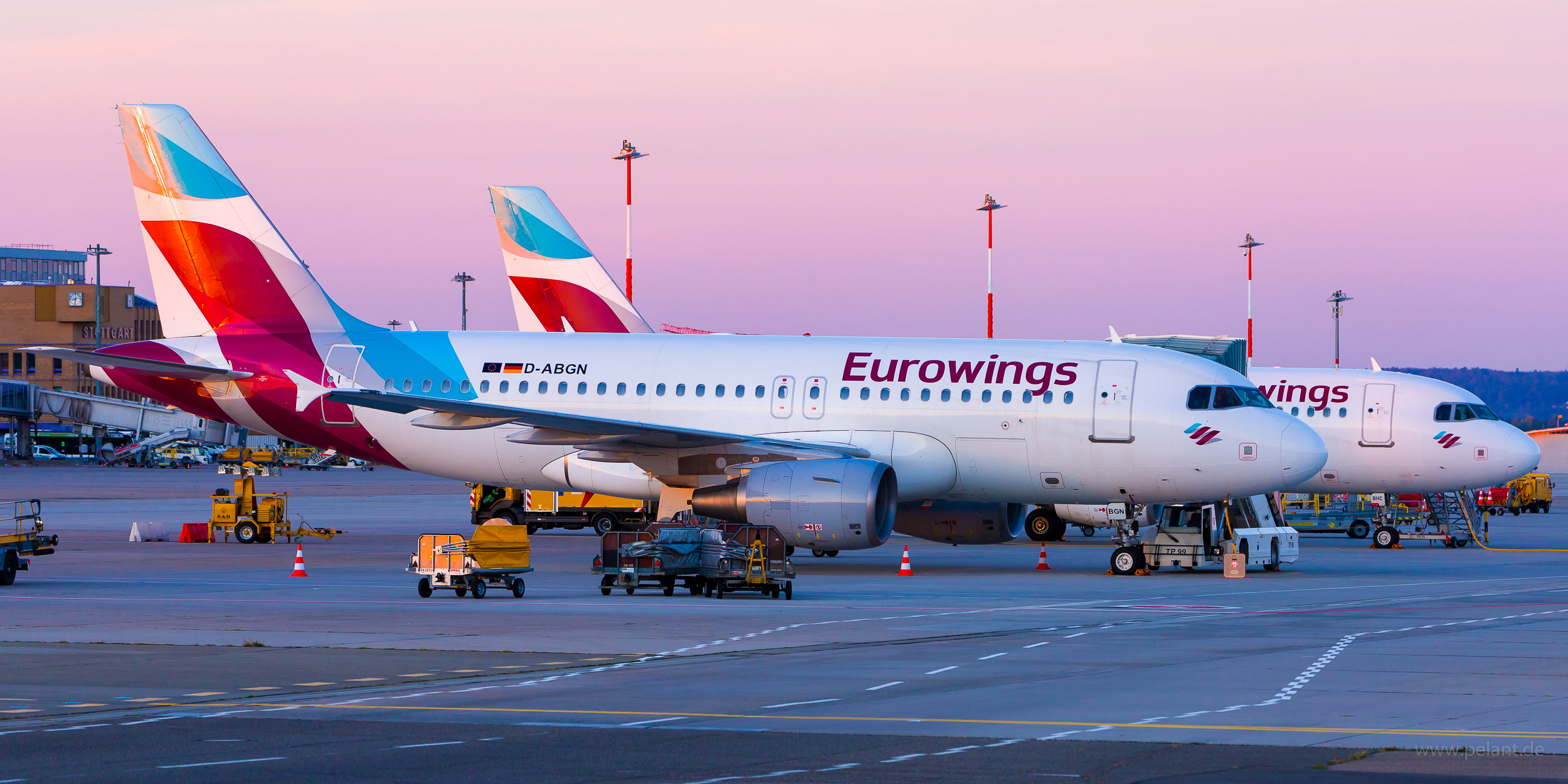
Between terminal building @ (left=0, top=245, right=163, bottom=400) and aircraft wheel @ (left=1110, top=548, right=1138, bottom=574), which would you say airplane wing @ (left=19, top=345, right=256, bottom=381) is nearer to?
aircraft wheel @ (left=1110, top=548, right=1138, bottom=574)

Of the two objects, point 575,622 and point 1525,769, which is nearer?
point 1525,769

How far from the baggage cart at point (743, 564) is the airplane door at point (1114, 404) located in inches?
313

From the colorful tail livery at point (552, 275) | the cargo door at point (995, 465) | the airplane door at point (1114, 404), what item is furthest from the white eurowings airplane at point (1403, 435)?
the colorful tail livery at point (552, 275)

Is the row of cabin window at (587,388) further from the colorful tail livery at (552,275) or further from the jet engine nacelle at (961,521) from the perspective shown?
the colorful tail livery at (552,275)

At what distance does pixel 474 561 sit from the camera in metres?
24.1

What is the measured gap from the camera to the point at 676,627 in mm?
19969

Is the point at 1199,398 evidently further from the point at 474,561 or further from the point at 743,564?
the point at 474,561

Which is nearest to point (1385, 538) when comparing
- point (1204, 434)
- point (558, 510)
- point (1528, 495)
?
point (1204, 434)

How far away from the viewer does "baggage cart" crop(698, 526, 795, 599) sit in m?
24.7

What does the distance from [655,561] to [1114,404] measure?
392 inches

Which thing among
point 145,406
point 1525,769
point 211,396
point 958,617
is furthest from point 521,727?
point 145,406

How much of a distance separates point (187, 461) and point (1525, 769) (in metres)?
127

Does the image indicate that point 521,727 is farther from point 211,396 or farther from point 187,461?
point 187,461

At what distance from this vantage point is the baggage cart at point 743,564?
24.7m
